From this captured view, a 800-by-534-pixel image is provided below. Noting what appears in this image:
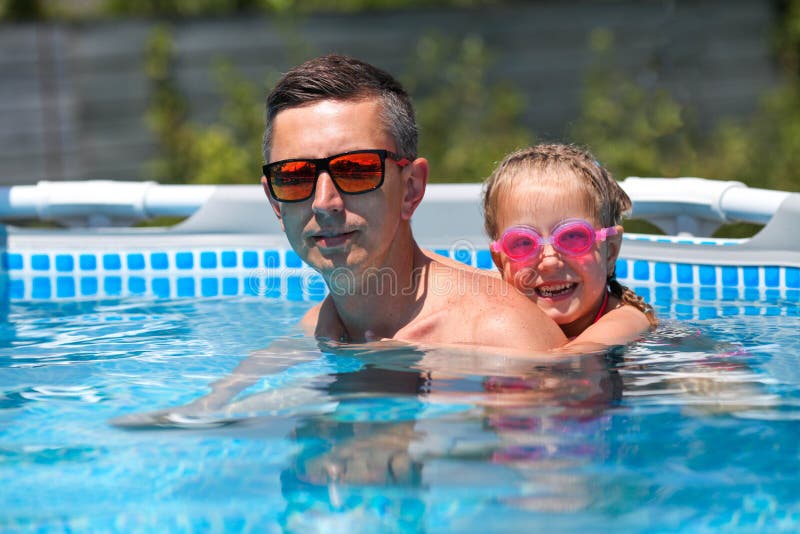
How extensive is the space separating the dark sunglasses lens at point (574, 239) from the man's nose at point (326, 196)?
2.81 feet

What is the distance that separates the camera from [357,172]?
3.05 metres

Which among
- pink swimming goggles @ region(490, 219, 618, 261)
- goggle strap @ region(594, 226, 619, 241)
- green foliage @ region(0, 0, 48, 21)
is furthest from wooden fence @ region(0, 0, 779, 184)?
pink swimming goggles @ region(490, 219, 618, 261)

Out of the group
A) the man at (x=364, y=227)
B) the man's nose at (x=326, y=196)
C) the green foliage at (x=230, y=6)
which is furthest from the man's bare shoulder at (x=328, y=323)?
the green foliage at (x=230, y=6)

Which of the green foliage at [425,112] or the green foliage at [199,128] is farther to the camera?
the green foliage at [425,112]

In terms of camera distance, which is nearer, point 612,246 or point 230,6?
point 612,246

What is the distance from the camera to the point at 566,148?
3768 millimetres

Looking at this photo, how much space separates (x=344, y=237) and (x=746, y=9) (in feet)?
26.9

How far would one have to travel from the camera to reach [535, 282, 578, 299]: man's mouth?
3.68 metres

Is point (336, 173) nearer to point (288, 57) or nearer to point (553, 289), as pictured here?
point (553, 289)

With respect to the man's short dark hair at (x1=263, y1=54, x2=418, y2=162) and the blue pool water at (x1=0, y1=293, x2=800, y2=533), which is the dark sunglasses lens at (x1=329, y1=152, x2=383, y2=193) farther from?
the blue pool water at (x1=0, y1=293, x2=800, y2=533)

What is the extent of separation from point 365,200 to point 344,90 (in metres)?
0.31

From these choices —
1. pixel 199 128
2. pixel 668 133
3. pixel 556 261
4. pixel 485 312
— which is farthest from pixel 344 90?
pixel 199 128

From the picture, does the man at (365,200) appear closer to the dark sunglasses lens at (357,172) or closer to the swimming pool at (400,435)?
the dark sunglasses lens at (357,172)

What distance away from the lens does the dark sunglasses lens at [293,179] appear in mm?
3061
